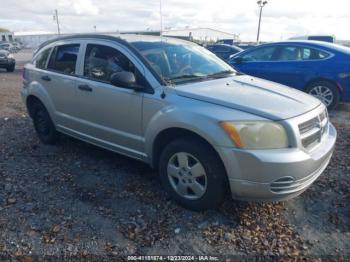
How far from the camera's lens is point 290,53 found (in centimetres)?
741

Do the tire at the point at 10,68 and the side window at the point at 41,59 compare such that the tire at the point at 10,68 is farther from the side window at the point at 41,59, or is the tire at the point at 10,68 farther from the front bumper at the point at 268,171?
the front bumper at the point at 268,171

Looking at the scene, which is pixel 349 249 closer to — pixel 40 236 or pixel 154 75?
pixel 154 75

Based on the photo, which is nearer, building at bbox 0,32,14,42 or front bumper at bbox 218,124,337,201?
front bumper at bbox 218,124,337,201

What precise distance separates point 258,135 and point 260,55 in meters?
5.70

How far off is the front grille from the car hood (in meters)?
0.12

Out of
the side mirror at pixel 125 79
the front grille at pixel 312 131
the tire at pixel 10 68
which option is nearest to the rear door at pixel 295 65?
the front grille at pixel 312 131

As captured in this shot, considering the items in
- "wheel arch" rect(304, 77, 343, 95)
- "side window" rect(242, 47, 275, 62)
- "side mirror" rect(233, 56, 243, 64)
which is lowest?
"wheel arch" rect(304, 77, 343, 95)

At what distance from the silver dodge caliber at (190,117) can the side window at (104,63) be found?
12 mm

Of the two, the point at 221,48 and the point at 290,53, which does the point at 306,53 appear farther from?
the point at 221,48

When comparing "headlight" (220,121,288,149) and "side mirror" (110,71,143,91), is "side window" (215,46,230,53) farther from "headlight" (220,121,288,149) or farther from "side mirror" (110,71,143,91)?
"headlight" (220,121,288,149)

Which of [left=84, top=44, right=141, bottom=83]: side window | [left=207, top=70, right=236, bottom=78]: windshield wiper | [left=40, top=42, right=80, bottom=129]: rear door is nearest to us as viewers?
[left=84, top=44, right=141, bottom=83]: side window

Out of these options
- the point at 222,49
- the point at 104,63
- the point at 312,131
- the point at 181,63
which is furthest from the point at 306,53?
the point at 222,49

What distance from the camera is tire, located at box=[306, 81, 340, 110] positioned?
689 centimetres

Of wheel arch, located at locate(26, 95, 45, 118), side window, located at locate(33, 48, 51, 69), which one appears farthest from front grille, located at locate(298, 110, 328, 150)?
wheel arch, located at locate(26, 95, 45, 118)
